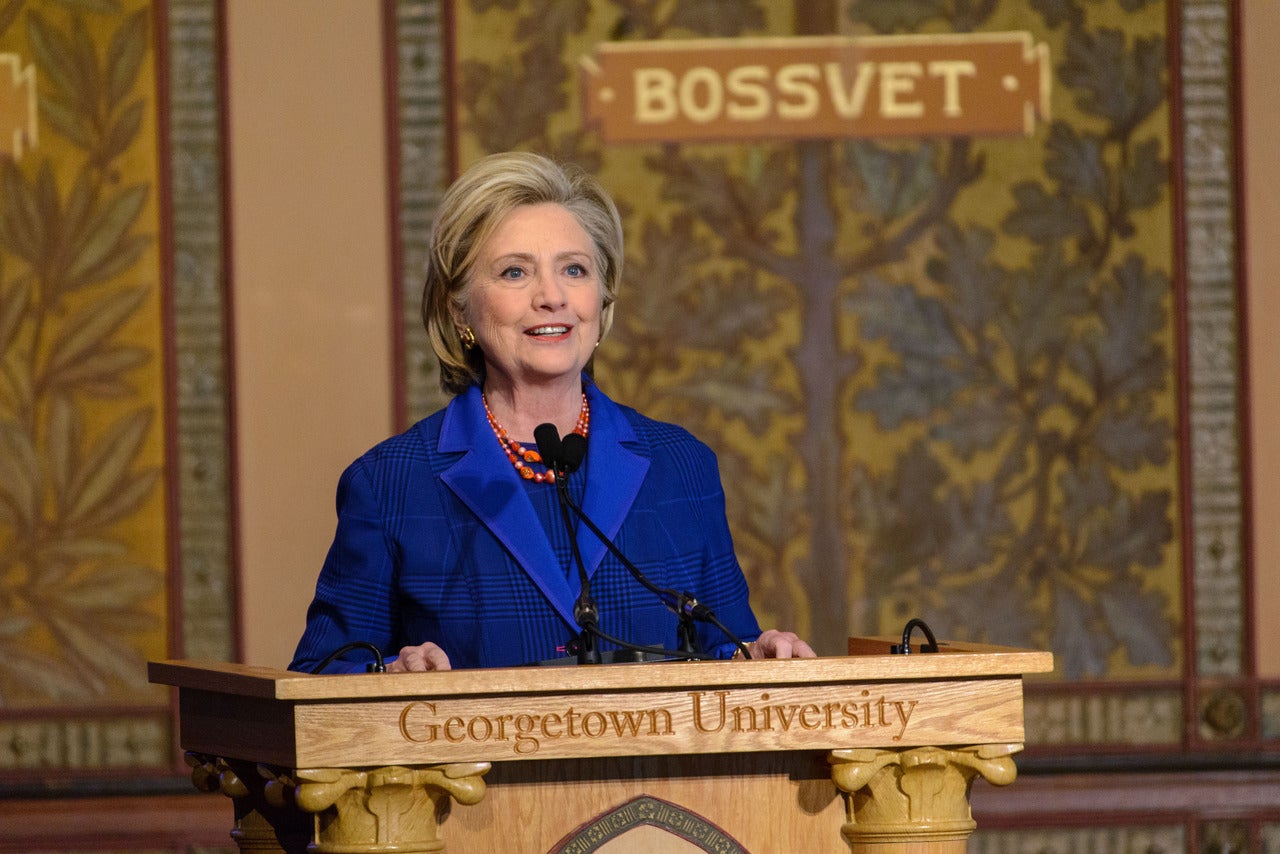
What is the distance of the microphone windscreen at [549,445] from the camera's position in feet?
6.71

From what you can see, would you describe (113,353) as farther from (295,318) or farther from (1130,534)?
(1130,534)

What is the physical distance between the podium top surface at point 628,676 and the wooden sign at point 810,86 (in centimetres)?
266

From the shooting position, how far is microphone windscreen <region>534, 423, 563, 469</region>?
6.71 feet

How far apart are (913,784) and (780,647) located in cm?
23

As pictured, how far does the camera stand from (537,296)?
225cm

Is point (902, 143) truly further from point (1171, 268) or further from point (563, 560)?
point (563, 560)

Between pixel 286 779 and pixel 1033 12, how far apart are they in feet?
10.4

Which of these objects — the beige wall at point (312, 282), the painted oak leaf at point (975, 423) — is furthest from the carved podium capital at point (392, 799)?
the painted oak leaf at point (975, 423)

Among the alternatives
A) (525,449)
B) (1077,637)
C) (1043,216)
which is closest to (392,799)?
(525,449)

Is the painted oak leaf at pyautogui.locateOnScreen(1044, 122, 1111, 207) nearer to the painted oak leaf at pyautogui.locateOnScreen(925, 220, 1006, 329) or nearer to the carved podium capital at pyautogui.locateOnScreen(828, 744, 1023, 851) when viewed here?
the painted oak leaf at pyautogui.locateOnScreen(925, 220, 1006, 329)

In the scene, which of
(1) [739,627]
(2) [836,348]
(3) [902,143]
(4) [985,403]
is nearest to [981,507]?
(4) [985,403]

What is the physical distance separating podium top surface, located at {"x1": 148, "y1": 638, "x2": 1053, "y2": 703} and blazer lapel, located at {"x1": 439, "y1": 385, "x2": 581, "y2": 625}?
34cm

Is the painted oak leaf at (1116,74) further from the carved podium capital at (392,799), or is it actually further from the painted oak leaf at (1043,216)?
the carved podium capital at (392,799)

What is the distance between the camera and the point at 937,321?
4375mm
